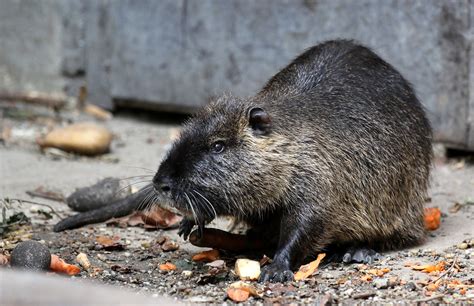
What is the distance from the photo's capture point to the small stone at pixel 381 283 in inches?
155

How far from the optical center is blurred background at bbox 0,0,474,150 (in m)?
6.34

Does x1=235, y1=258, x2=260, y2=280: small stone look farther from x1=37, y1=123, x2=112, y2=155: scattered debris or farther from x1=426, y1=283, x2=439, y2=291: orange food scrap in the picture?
x1=37, y1=123, x2=112, y2=155: scattered debris

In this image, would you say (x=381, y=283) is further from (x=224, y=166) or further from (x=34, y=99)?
(x=34, y=99)

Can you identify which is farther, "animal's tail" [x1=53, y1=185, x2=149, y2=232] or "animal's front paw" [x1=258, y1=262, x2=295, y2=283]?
"animal's tail" [x1=53, y1=185, x2=149, y2=232]

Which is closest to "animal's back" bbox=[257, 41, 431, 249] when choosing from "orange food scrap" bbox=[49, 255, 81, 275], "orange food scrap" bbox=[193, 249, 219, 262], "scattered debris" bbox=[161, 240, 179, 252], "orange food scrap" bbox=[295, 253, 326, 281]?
"orange food scrap" bbox=[295, 253, 326, 281]

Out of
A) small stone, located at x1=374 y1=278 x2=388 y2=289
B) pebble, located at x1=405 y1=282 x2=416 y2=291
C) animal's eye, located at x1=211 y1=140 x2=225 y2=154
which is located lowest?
small stone, located at x1=374 y1=278 x2=388 y2=289

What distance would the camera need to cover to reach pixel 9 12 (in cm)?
881

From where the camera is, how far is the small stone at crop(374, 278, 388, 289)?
394cm

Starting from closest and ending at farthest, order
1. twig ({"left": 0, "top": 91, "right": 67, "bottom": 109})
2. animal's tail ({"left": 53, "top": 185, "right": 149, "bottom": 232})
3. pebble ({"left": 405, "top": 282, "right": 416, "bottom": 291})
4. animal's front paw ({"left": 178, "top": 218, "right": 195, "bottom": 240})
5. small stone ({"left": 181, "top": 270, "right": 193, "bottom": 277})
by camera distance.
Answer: pebble ({"left": 405, "top": 282, "right": 416, "bottom": 291}) < small stone ({"left": 181, "top": 270, "right": 193, "bottom": 277}) < animal's front paw ({"left": 178, "top": 218, "right": 195, "bottom": 240}) < animal's tail ({"left": 53, "top": 185, "right": 149, "bottom": 232}) < twig ({"left": 0, "top": 91, "right": 67, "bottom": 109})

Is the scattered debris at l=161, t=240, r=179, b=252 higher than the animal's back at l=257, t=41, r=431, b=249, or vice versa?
the animal's back at l=257, t=41, r=431, b=249

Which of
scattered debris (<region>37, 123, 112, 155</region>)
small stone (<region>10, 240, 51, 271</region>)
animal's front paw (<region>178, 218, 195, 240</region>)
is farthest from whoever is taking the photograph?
scattered debris (<region>37, 123, 112, 155</region>)

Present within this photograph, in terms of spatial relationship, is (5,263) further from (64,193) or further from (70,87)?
(70,87)

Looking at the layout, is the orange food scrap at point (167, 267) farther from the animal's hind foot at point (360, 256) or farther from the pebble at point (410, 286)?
the pebble at point (410, 286)

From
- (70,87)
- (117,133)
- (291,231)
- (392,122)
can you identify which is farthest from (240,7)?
(291,231)
